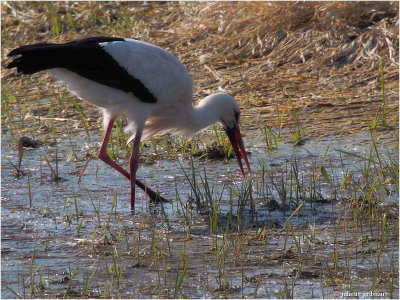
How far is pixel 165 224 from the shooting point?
17.1ft

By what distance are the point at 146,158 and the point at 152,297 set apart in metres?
3.07

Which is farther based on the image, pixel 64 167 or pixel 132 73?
pixel 64 167

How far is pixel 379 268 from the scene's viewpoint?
3.97m

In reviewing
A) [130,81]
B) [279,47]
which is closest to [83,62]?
[130,81]

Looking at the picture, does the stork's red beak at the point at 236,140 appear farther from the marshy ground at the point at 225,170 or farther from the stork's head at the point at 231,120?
the marshy ground at the point at 225,170

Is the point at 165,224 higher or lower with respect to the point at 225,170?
lower

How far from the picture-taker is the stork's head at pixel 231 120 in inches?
257

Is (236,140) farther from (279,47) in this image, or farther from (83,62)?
→ (279,47)

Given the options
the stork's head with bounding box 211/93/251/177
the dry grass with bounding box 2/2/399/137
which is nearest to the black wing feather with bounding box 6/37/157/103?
the stork's head with bounding box 211/93/251/177

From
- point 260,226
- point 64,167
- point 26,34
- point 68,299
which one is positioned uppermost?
point 26,34

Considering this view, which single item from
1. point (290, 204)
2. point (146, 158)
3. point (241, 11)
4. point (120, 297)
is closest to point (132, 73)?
point (146, 158)

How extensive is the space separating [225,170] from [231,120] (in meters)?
0.43

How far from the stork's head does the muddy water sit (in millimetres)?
151

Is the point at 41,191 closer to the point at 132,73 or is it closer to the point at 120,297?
the point at 132,73
